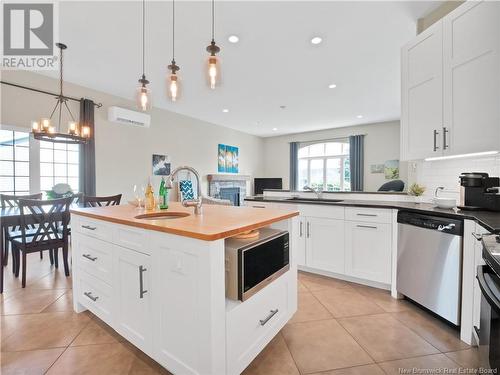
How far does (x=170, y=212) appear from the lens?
1.88 metres

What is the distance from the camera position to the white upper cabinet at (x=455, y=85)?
168 cm

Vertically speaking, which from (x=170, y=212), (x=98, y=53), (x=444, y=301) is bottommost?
(x=444, y=301)

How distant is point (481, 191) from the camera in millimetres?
1873

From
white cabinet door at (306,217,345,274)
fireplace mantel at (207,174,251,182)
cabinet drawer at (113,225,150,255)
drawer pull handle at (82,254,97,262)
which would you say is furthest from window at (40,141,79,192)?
white cabinet door at (306,217,345,274)

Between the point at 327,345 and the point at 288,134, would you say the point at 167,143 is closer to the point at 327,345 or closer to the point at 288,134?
the point at 288,134

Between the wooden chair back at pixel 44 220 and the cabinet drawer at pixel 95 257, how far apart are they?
3.28ft

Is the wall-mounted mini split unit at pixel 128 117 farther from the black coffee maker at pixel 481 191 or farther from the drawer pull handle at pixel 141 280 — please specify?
the black coffee maker at pixel 481 191

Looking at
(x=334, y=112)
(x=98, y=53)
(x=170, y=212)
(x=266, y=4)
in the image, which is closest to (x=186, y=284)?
(x=170, y=212)

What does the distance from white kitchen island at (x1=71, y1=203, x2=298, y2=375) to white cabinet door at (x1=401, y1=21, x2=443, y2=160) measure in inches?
59.5

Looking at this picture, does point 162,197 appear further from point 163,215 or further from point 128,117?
point 128,117

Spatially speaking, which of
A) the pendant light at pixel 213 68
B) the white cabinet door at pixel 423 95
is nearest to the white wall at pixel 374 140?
the white cabinet door at pixel 423 95

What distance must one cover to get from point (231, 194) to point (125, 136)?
3.34m

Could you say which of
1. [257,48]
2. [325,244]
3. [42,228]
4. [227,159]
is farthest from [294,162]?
[42,228]

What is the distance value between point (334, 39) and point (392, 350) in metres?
2.95
